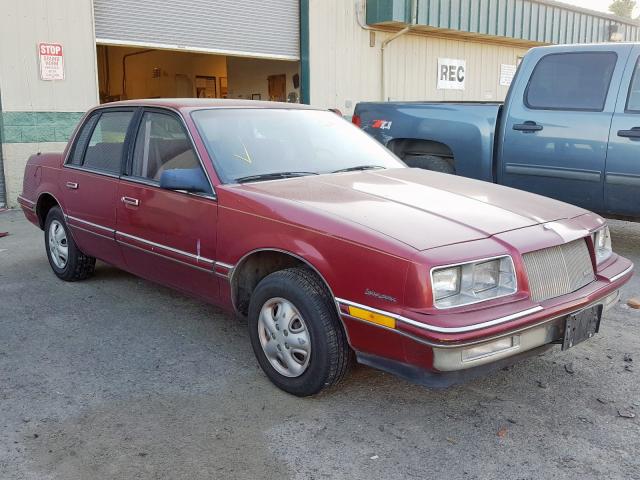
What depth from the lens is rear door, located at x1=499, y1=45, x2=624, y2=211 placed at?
19.6 feet

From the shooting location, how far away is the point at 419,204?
3.39m

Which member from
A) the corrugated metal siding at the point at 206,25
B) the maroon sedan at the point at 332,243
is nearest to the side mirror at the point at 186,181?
the maroon sedan at the point at 332,243

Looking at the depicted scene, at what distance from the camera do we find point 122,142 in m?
4.63

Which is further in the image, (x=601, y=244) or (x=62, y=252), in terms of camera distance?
(x=62, y=252)

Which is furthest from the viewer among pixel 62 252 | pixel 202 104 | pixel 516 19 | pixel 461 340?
pixel 516 19

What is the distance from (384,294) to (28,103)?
7.91 m

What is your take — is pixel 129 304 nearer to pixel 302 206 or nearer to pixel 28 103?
pixel 302 206

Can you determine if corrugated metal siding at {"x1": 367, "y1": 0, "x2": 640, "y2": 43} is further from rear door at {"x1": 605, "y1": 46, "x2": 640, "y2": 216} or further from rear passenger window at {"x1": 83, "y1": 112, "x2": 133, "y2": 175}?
rear passenger window at {"x1": 83, "y1": 112, "x2": 133, "y2": 175}

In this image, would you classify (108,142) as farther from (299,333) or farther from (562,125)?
(562,125)

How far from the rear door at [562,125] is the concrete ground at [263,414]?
2.01 metres

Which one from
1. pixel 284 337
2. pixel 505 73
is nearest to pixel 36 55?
pixel 284 337

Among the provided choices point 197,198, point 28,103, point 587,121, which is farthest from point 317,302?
point 28,103

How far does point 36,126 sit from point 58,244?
14.5 ft

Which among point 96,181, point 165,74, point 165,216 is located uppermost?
point 165,74
